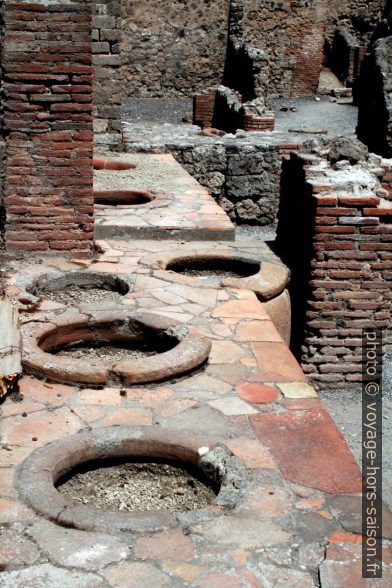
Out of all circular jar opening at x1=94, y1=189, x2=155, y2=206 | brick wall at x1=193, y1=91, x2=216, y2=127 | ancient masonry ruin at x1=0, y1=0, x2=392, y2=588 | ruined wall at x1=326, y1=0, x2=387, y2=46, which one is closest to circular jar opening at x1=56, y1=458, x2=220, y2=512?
ancient masonry ruin at x1=0, y1=0, x2=392, y2=588

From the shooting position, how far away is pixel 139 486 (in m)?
3.13

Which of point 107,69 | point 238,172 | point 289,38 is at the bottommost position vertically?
point 238,172

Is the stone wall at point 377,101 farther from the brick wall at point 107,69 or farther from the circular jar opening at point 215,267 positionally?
the circular jar opening at point 215,267

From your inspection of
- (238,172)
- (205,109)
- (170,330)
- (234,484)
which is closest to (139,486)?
(234,484)

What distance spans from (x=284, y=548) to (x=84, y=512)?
0.70 metres

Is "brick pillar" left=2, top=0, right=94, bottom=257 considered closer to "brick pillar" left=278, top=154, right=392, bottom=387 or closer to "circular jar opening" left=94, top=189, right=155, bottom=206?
"brick pillar" left=278, top=154, right=392, bottom=387

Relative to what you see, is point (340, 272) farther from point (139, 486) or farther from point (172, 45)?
point (172, 45)

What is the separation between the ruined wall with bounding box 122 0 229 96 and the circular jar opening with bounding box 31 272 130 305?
16073 millimetres

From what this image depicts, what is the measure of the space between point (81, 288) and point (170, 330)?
123cm

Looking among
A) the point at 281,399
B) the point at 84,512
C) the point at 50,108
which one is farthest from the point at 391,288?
the point at 84,512

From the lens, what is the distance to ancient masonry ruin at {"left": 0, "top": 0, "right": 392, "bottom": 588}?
2.55 m

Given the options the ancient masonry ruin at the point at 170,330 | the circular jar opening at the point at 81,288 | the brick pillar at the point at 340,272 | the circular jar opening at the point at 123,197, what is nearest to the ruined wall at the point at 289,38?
the ancient masonry ruin at the point at 170,330

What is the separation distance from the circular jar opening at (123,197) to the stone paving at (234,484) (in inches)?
116

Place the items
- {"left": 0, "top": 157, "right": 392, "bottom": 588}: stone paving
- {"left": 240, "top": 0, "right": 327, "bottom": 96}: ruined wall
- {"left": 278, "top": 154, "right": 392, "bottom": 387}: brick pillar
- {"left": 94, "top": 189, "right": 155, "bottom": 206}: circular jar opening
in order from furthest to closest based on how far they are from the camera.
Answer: {"left": 240, "top": 0, "right": 327, "bottom": 96}: ruined wall
{"left": 94, "top": 189, "right": 155, "bottom": 206}: circular jar opening
{"left": 278, "top": 154, "right": 392, "bottom": 387}: brick pillar
{"left": 0, "top": 157, "right": 392, "bottom": 588}: stone paving
